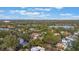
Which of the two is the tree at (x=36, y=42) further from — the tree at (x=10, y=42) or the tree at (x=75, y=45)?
the tree at (x=75, y=45)

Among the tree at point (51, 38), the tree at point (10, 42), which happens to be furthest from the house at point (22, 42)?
the tree at point (51, 38)

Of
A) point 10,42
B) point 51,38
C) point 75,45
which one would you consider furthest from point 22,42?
point 75,45

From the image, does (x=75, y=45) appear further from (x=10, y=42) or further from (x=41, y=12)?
(x=10, y=42)

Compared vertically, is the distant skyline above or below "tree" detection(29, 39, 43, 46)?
above

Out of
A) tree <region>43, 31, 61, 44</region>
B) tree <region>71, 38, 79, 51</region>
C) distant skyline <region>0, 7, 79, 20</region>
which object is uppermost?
distant skyline <region>0, 7, 79, 20</region>

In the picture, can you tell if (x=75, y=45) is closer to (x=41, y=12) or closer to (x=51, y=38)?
(x=51, y=38)

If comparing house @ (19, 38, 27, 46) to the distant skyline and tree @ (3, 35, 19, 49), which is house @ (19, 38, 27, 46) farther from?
the distant skyline

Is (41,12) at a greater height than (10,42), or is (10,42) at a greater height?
(41,12)

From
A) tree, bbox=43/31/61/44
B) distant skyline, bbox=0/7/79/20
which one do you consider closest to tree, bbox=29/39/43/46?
tree, bbox=43/31/61/44

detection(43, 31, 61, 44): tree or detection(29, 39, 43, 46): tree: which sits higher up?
detection(43, 31, 61, 44): tree

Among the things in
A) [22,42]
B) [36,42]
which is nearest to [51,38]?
[36,42]

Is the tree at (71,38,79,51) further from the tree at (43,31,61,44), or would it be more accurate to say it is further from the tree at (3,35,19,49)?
the tree at (3,35,19,49)

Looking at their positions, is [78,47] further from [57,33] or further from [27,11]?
[27,11]

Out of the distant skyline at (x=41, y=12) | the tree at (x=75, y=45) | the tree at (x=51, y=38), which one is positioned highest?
the distant skyline at (x=41, y=12)
